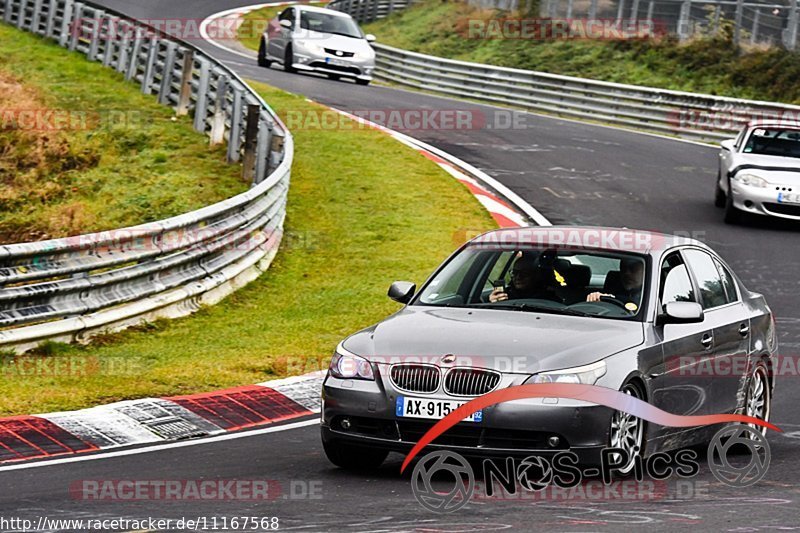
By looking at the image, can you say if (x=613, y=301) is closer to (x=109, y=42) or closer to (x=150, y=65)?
(x=150, y=65)

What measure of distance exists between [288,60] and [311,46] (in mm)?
806

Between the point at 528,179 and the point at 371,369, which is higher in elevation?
the point at 371,369

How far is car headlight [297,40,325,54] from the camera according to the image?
35.3 m

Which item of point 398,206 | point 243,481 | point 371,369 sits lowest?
point 398,206

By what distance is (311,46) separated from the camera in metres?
35.4

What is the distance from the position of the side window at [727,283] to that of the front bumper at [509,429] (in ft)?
7.67

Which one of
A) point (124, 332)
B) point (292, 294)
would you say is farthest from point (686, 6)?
point (124, 332)

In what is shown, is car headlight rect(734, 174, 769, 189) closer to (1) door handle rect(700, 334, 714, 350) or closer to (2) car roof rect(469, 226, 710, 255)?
(2) car roof rect(469, 226, 710, 255)

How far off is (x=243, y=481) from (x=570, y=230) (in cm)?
291

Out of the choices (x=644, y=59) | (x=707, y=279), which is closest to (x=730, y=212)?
(x=707, y=279)

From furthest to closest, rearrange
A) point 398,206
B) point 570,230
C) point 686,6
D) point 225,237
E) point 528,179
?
point 686,6
point 528,179
point 398,206
point 225,237
point 570,230

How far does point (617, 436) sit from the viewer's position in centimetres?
812

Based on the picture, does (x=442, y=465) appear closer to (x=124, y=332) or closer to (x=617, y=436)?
(x=617, y=436)

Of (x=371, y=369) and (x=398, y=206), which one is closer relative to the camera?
(x=371, y=369)
